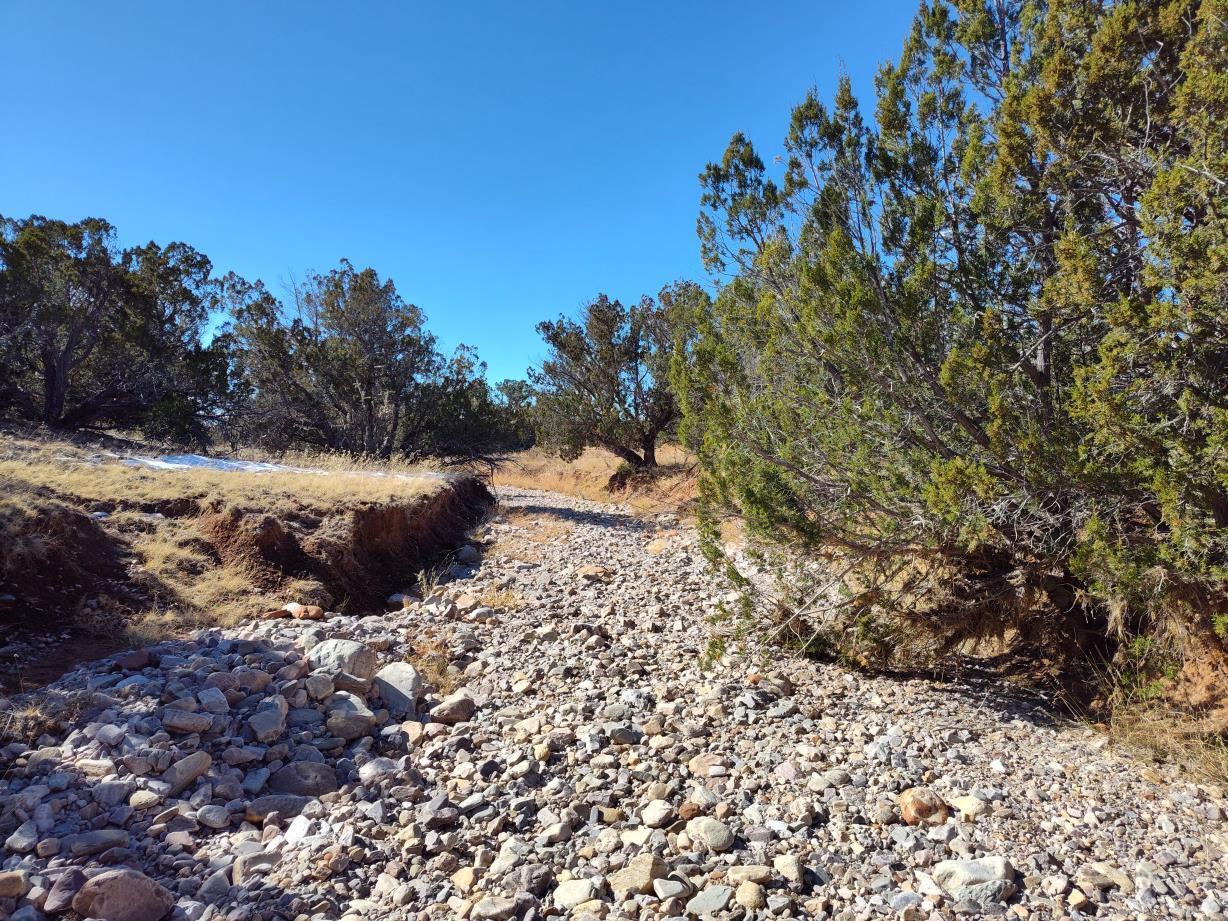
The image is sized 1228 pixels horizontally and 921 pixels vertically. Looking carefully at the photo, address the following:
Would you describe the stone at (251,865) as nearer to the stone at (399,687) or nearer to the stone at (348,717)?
the stone at (348,717)

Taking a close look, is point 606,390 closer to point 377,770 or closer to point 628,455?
point 628,455

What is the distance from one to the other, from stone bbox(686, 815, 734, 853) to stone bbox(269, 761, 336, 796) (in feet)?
7.25

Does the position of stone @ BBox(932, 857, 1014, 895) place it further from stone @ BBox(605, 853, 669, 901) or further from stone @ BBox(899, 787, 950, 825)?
stone @ BBox(605, 853, 669, 901)

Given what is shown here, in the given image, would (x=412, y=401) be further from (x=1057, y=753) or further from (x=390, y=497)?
(x=1057, y=753)

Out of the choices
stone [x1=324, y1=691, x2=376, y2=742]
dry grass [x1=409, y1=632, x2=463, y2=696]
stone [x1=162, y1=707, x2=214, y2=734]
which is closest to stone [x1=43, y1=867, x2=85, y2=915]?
stone [x1=162, y1=707, x2=214, y2=734]

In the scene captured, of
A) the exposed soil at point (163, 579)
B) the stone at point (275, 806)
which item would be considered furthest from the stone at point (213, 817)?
the exposed soil at point (163, 579)

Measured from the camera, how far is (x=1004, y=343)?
13.9 ft

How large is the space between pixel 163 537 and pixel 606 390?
1237 centimetres

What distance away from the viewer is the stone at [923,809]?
329cm

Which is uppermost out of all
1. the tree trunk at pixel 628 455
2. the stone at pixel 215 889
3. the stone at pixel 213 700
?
the tree trunk at pixel 628 455

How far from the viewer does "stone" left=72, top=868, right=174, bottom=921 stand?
265cm

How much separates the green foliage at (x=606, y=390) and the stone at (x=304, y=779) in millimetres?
14180

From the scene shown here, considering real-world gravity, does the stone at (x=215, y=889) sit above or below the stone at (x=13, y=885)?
below

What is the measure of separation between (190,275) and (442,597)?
1304cm
